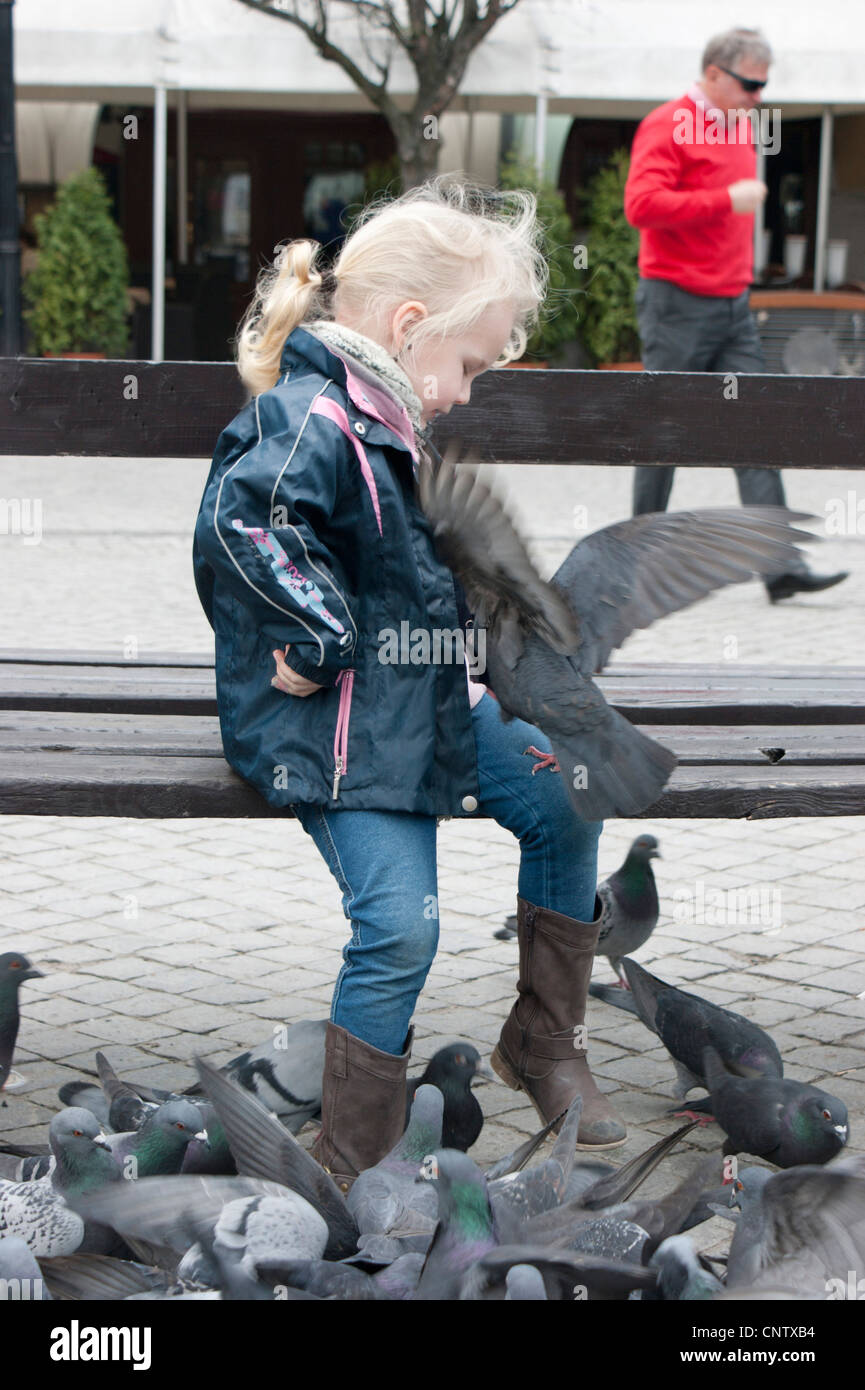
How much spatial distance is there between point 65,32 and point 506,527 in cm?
1308

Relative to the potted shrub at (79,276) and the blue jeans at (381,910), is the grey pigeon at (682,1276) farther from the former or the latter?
the potted shrub at (79,276)

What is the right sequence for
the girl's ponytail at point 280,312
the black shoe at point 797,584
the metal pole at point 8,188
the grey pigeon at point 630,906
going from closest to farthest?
the girl's ponytail at point 280,312 → the grey pigeon at point 630,906 → the black shoe at point 797,584 → the metal pole at point 8,188

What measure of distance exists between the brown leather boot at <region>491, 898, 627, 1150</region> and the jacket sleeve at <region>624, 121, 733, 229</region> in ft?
14.8

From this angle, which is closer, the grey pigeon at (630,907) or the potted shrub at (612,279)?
the grey pigeon at (630,907)

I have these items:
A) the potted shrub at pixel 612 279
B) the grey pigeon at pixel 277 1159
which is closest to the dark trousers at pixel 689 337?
the grey pigeon at pixel 277 1159

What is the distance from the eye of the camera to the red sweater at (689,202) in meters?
6.84

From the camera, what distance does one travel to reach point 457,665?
2.74 metres

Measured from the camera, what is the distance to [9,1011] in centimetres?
327

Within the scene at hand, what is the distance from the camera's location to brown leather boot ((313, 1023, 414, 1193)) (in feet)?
8.77

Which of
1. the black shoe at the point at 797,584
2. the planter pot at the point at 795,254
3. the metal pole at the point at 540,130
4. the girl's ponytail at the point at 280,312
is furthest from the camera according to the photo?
the planter pot at the point at 795,254

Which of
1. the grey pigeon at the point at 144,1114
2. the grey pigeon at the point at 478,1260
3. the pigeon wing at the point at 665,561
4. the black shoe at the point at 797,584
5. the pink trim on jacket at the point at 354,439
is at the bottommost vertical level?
the grey pigeon at the point at 144,1114

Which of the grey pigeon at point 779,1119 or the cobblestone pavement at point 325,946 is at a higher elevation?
the grey pigeon at point 779,1119

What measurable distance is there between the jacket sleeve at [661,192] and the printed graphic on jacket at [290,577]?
15.5 feet
